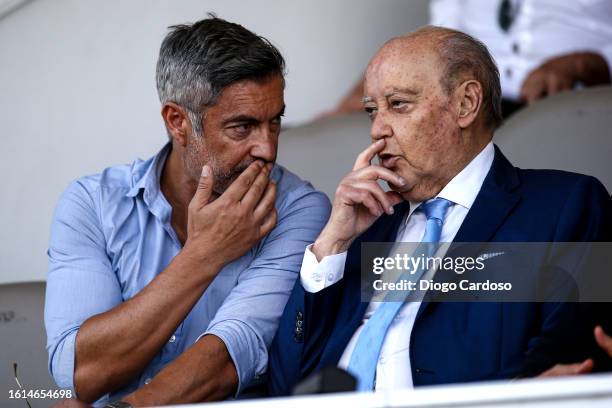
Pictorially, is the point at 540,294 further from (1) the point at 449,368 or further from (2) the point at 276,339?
(2) the point at 276,339

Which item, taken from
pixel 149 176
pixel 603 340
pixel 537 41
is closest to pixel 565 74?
pixel 537 41

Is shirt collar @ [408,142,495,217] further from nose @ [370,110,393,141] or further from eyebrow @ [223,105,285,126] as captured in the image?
eyebrow @ [223,105,285,126]

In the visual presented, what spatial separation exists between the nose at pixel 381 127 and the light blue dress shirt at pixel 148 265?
0.33 m

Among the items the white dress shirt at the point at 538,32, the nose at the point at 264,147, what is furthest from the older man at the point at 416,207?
the white dress shirt at the point at 538,32

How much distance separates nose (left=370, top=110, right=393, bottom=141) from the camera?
235 centimetres

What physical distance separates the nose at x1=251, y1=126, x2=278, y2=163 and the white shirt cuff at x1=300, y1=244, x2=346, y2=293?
271 mm

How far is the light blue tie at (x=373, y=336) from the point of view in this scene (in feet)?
7.25

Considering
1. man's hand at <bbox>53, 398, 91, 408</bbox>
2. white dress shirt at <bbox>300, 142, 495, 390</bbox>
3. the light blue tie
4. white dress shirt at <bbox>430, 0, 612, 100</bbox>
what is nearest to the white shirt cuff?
white dress shirt at <bbox>300, 142, 495, 390</bbox>

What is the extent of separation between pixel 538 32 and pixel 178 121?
1.45 m

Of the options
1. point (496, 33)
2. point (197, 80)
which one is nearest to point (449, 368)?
point (197, 80)

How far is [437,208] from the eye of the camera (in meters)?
2.32

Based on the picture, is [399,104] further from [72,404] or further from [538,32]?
[538,32]

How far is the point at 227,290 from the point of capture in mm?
2537

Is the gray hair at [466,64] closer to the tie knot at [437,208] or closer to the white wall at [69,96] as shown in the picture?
the tie knot at [437,208]
